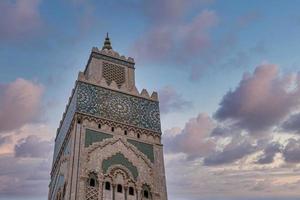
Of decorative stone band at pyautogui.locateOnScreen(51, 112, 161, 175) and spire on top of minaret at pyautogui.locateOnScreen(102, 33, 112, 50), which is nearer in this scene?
decorative stone band at pyautogui.locateOnScreen(51, 112, 161, 175)

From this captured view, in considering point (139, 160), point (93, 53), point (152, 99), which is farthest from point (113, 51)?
point (139, 160)

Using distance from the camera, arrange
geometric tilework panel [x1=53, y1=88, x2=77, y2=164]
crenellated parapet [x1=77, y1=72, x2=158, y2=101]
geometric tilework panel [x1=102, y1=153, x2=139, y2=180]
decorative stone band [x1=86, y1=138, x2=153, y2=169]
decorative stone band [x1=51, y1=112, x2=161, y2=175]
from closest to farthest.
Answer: geometric tilework panel [x1=102, y1=153, x2=139, y2=180] < decorative stone band [x1=86, y1=138, x2=153, y2=169] < decorative stone band [x1=51, y1=112, x2=161, y2=175] < geometric tilework panel [x1=53, y1=88, x2=77, y2=164] < crenellated parapet [x1=77, y1=72, x2=158, y2=101]

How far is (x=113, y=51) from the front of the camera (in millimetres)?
22172

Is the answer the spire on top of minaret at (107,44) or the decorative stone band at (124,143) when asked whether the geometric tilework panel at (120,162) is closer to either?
the decorative stone band at (124,143)

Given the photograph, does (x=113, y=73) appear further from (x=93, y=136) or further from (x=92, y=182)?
(x=92, y=182)

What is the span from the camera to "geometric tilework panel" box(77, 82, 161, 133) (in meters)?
18.5

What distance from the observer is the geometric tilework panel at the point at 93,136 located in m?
A: 17.4

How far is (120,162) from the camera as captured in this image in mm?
17281

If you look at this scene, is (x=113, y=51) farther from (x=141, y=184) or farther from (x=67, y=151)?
(x=141, y=184)

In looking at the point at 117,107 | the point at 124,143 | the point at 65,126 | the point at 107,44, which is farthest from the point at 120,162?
the point at 107,44

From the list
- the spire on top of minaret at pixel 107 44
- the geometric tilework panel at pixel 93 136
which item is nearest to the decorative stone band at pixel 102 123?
the geometric tilework panel at pixel 93 136

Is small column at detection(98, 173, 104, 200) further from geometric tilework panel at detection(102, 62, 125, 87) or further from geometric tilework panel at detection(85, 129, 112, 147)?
geometric tilework panel at detection(102, 62, 125, 87)

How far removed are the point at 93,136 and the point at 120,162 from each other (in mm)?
1413

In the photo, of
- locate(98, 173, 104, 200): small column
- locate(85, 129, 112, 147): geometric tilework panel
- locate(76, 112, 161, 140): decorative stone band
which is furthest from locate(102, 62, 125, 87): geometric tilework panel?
locate(98, 173, 104, 200): small column
